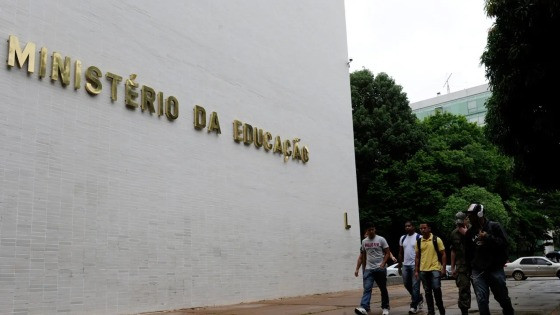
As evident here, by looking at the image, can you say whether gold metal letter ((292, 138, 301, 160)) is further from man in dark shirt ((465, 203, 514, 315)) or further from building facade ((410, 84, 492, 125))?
building facade ((410, 84, 492, 125))

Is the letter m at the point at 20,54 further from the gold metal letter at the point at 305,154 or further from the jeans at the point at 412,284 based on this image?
the gold metal letter at the point at 305,154

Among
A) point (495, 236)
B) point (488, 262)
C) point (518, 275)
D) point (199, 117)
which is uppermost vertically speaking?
point (199, 117)

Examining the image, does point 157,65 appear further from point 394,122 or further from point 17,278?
point 394,122

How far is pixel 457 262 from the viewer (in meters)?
8.66

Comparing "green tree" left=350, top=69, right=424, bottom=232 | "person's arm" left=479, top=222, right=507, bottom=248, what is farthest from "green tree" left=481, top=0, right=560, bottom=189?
"green tree" left=350, top=69, right=424, bottom=232

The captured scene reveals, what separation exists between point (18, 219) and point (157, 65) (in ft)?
15.0

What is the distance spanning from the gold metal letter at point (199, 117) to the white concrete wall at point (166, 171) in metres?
0.22

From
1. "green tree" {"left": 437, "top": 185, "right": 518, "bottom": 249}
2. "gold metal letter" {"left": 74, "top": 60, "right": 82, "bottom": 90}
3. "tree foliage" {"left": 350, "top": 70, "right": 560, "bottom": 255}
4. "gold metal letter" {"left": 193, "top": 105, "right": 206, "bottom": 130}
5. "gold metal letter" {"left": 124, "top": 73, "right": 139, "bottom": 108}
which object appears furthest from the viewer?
"tree foliage" {"left": 350, "top": 70, "right": 560, "bottom": 255}

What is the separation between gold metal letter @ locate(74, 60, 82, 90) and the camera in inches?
365

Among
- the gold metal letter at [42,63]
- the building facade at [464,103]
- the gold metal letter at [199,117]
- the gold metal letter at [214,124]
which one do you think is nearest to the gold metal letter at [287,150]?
the gold metal letter at [214,124]

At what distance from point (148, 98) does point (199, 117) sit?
1617 mm

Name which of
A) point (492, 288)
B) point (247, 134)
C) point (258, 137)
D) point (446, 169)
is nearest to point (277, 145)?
point (258, 137)

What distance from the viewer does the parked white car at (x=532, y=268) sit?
26500 millimetres

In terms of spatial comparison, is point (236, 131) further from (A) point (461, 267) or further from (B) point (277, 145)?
(A) point (461, 267)
